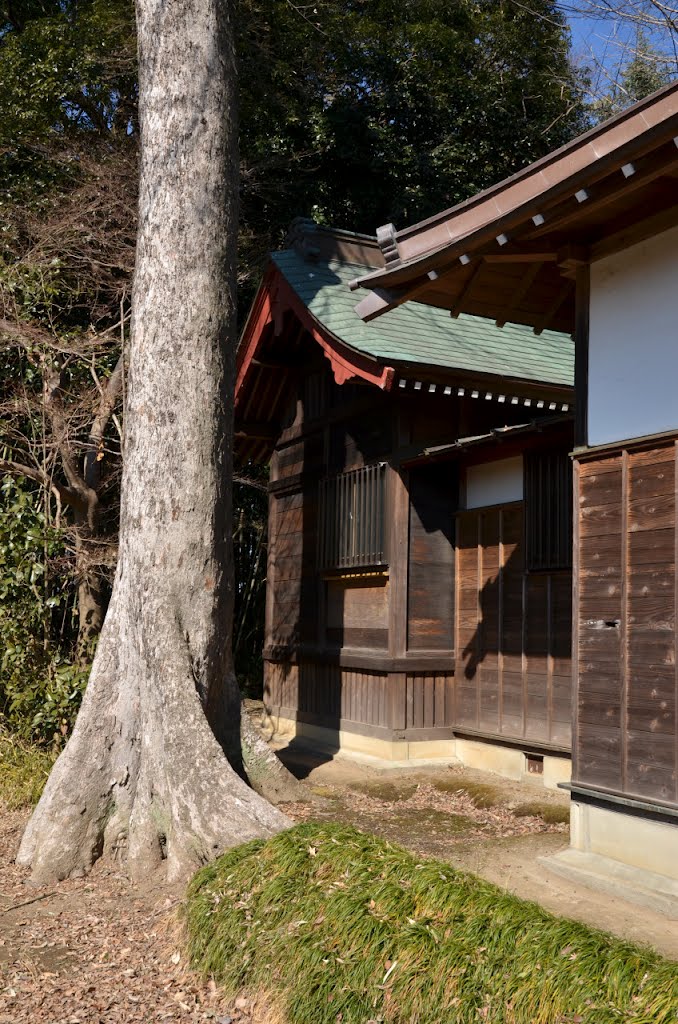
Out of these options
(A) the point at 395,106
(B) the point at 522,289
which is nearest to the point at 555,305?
(B) the point at 522,289

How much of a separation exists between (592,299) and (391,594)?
4371 millimetres

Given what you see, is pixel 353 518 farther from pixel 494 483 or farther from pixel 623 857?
pixel 623 857

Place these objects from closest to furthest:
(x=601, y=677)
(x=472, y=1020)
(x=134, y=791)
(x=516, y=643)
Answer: (x=472, y=1020) < (x=601, y=677) < (x=134, y=791) < (x=516, y=643)

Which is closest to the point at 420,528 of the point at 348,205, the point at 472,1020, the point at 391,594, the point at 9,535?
the point at 391,594

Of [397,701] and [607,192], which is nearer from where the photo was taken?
[607,192]

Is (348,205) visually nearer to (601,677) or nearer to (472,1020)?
(601,677)

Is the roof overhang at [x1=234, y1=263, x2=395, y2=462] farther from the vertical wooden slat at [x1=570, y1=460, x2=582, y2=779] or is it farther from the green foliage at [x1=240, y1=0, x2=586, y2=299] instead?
the green foliage at [x1=240, y1=0, x2=586, y2=299]

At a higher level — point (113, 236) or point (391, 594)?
point (113, 236)

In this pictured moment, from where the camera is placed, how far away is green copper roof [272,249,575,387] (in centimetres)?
938

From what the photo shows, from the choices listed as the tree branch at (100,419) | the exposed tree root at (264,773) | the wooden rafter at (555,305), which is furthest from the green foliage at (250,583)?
the wooden rafter at (555,305)

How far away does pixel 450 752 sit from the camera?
9.73 meters

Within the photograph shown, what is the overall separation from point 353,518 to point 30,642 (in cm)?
375

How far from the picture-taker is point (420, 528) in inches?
385

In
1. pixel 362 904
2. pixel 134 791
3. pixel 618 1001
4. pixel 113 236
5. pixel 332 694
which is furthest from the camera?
pixel 113 236
